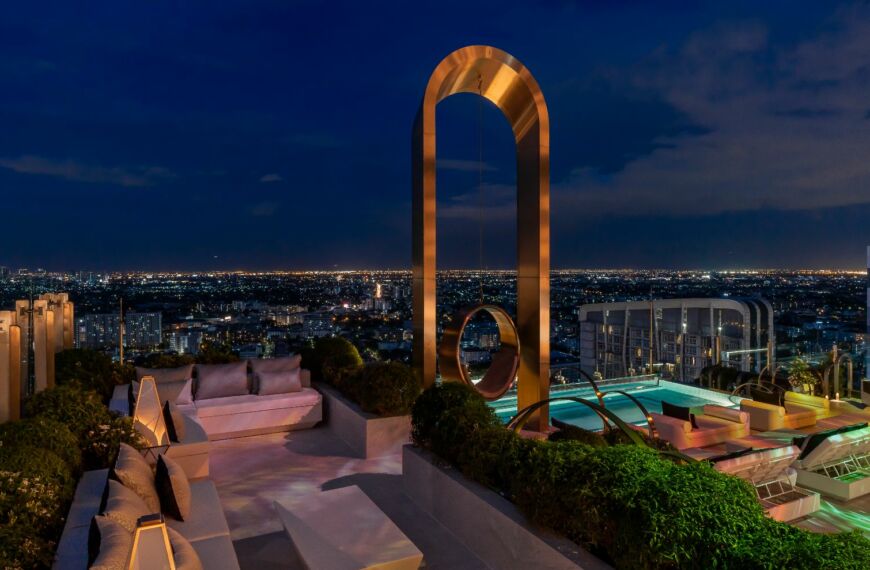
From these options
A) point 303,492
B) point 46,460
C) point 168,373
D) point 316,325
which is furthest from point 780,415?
point 46,460

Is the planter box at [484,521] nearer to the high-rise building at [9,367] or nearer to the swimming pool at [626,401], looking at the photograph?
the high-rise building at [9,367]

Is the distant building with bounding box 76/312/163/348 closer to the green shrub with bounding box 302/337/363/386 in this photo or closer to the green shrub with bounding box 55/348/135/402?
the green shrub with bounding box 55/348/135/402

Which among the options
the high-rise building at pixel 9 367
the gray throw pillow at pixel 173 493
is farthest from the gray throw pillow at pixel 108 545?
the high-rise building at pixel 9 367

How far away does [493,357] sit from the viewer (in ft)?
24.0

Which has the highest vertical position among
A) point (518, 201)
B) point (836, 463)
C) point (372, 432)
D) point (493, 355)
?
point (518, 201)

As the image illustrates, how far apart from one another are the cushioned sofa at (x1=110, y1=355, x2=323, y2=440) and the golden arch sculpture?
168 centimetres

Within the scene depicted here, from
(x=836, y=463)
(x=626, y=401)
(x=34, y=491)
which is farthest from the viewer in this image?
(x=626, y=401)

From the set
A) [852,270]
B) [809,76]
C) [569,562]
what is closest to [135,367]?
[569,562]

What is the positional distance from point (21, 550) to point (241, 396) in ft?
15.7

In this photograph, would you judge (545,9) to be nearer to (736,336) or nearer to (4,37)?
(736,336)

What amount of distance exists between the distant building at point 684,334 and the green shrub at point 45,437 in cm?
993

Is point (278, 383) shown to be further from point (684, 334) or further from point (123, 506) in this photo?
point (684, 334)

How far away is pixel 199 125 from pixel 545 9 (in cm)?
1263

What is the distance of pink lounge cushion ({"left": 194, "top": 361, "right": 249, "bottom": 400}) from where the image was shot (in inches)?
278
